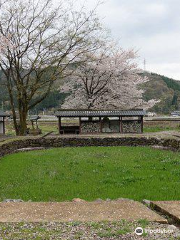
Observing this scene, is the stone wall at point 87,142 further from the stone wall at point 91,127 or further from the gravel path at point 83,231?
the gravel path at point 83,231

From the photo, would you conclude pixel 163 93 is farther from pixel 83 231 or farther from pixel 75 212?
pixel 83 231

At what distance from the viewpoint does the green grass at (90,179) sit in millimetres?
8306

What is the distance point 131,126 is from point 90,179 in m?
18.6

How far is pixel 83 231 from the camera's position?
15.0 feet

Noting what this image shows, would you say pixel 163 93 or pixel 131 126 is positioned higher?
pixel 163 93

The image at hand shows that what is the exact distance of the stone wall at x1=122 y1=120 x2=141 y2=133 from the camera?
28391mm

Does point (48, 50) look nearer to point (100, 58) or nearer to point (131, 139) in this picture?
point (100, 58)

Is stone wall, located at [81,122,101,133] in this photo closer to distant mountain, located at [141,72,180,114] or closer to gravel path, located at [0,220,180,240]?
gravel path, located at [0,220,180,240]

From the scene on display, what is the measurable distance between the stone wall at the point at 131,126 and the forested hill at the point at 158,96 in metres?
62.0

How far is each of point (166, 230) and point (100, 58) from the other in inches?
1154

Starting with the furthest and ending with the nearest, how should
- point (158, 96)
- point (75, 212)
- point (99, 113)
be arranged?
point (158, 96) → point (99, 113) → point (75, 212)

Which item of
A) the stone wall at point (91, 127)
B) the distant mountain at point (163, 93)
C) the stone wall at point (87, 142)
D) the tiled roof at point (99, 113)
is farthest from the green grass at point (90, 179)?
the distant mountain at point (163, 93)

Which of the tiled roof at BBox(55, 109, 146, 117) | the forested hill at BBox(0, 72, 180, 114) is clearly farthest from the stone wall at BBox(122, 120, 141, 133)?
the forested hill at BBox(0, 72, 180, 114)

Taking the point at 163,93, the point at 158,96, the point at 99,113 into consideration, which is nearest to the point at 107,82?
the point at 99,113
